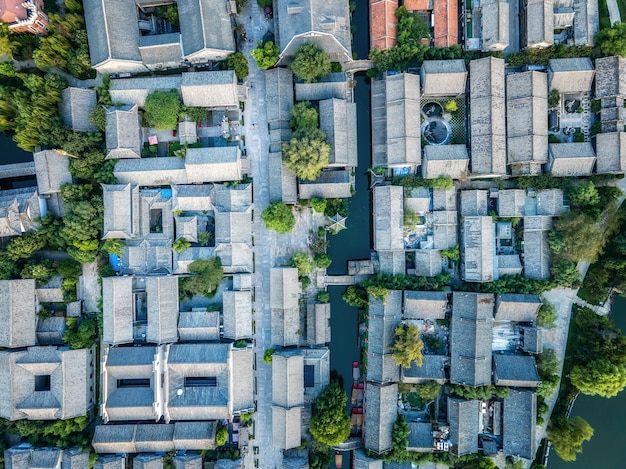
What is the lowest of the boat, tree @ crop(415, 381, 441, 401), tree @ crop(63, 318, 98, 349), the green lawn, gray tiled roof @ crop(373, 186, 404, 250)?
the boat

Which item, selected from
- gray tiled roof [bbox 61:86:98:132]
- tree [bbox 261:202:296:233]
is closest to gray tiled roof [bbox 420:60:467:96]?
tree [bbox 261:202:296:233]

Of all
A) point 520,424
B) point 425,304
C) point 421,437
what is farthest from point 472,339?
point 421,437

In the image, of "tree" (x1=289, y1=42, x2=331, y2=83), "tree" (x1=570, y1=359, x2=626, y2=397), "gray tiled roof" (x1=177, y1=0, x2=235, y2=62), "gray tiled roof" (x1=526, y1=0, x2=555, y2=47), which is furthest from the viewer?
"gray tiled roof" (x1=526, y1=0, x2=555, y2=47)

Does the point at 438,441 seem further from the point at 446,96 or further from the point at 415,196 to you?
the point at 446,96

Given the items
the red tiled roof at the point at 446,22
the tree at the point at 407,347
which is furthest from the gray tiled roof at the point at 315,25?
the tree at the point at 407,347

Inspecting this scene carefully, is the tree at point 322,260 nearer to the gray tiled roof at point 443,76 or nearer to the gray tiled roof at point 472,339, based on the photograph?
the gray tiled roof at point 472,339

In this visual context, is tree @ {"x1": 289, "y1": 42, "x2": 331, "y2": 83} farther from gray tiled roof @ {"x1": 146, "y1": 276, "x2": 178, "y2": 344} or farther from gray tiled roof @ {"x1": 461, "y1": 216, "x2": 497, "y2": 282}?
gray tiled roof @ {"x1": 146, "y1": 276, "x2": 178, "y2": 344}
